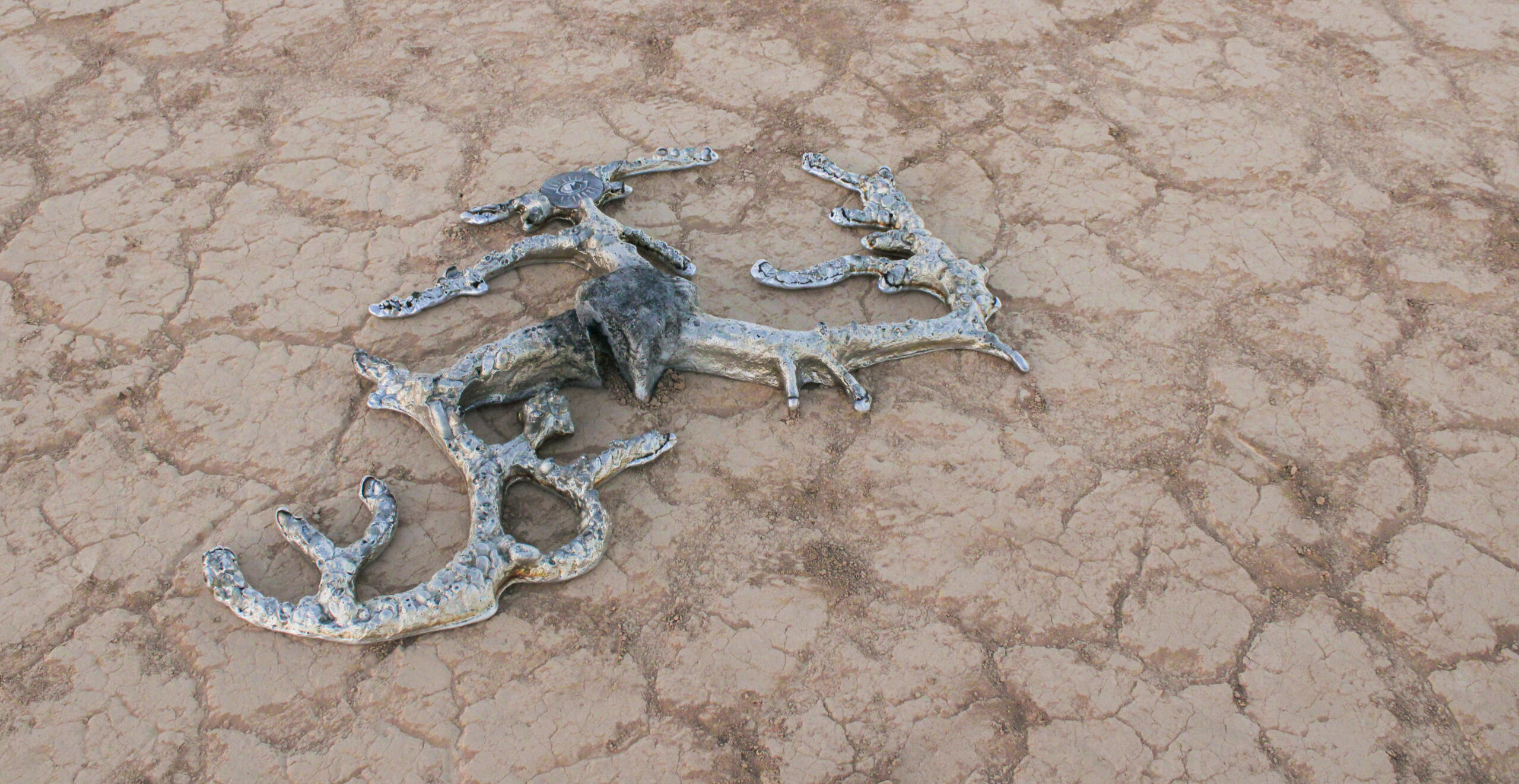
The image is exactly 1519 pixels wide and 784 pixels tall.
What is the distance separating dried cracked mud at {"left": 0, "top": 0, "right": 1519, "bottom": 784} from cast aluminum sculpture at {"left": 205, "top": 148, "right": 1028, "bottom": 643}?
77 millimetres

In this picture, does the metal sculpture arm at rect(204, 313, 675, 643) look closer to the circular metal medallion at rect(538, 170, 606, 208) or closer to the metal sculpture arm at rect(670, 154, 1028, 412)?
the metal sculpture arm at rect(670, 154, 1028, 412)

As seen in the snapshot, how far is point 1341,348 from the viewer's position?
317cm

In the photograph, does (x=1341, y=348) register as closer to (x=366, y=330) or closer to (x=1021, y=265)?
(x=1021, y=265)

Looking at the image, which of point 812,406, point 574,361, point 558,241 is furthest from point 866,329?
point 558,241

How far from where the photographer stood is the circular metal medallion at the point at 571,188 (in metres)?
3.36

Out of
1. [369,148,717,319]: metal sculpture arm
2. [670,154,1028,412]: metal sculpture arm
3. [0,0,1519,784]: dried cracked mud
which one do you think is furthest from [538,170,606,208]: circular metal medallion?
[670,154,1028,412]: metal sculpture arm

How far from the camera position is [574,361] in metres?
2.80

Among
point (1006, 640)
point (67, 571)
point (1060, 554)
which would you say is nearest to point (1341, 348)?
point (1060, 554)

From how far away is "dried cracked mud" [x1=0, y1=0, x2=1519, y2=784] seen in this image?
230cm

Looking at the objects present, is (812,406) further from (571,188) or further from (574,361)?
(571,188)

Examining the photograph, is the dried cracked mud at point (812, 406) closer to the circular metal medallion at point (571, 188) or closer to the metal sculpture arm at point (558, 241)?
the metal sculpture arm at point (558, 241)

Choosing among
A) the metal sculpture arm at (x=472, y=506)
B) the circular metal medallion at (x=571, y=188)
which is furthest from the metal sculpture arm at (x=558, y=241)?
the metal sculpture arm at (x=472, y=506)

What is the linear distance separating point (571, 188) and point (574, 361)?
0.88 m

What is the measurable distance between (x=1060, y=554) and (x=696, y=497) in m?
1.00
